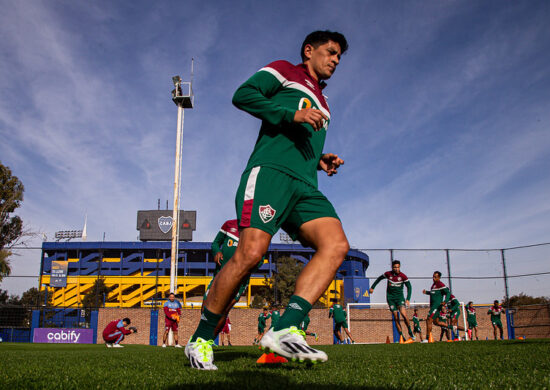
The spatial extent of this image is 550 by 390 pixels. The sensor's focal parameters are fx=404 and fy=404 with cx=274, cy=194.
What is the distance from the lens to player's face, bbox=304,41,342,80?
299 cm

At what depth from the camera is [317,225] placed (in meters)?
2.55

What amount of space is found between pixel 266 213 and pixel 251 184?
0.68 feet

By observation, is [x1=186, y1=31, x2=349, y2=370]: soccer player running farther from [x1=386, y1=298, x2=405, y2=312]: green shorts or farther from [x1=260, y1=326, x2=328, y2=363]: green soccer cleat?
[x1=386, y1=298, x2=405, y2=312]: green shorts

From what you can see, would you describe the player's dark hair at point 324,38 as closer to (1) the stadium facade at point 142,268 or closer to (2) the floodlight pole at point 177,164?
(2) the floodlight pole at point 177,164

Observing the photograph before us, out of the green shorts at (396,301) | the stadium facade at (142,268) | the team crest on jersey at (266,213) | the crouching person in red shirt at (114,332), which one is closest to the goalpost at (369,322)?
the green shorts at (396,301)

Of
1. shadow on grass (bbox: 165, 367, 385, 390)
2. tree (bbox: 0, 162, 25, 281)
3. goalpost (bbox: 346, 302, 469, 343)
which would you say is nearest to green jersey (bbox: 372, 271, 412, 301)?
goalpost (bbox: 346, 302, 469, 343)

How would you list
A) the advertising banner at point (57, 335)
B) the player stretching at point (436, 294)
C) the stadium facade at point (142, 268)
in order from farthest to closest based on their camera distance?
the stadium facade at point (142, 268) < the advertising banner at point (57, 335) < the player stretching at point (436, 294)

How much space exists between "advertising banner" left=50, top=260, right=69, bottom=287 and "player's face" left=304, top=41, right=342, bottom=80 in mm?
30383

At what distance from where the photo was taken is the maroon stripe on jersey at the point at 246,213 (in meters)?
2.42

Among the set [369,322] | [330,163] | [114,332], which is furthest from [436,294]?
[330,163]

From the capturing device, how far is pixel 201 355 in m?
2.45

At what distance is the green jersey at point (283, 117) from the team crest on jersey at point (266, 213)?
26cm

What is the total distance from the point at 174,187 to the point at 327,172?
70.2 feet

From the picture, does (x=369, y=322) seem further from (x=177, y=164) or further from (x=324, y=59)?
(x=324, y=59)
